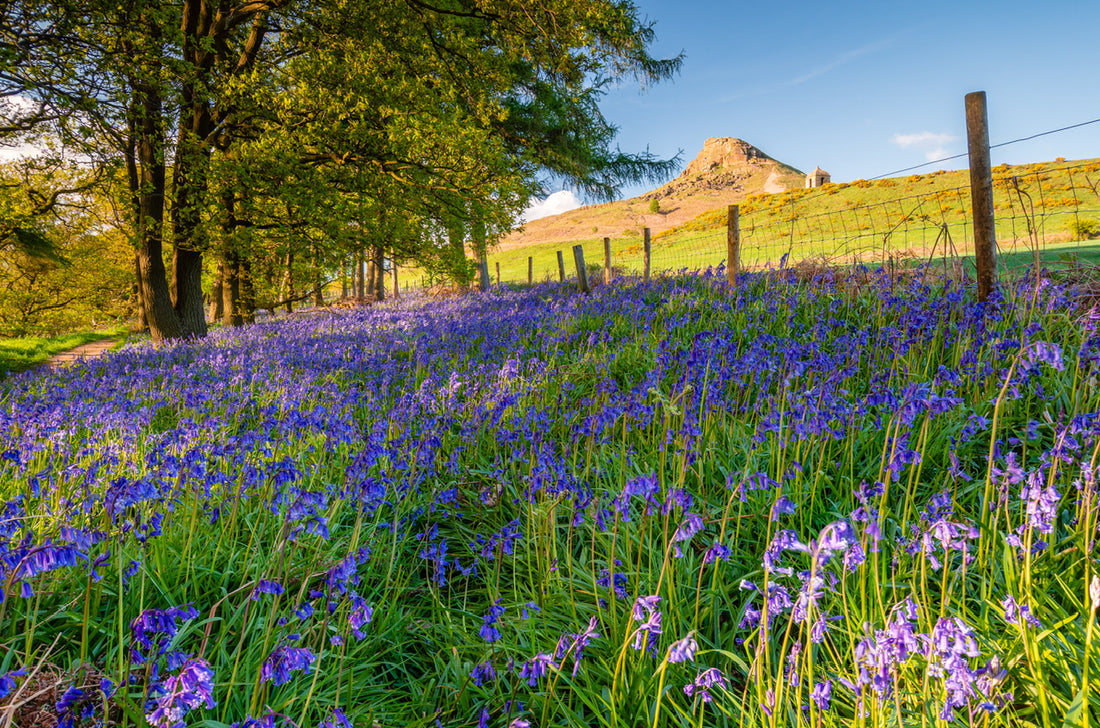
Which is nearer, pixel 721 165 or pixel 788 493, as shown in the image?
pixel 788 493

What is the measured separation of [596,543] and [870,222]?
31637 millimetres

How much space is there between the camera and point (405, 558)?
124 inches

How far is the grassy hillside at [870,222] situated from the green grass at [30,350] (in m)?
15.0

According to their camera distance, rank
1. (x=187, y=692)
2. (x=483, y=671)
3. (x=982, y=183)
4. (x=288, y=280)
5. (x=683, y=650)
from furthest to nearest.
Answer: (x=288, y=280) < (x=982, y=183) < (x=483, y=671) < (x=683, y=650) < (x=187, y=692)

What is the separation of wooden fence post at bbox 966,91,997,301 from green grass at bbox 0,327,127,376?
13.0 metres

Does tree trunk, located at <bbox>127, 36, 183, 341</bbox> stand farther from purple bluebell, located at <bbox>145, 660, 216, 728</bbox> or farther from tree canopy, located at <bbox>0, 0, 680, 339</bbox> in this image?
purple bluebell, located at <bbox>145, 660, 216, 728</bbox>

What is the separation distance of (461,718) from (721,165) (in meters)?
164

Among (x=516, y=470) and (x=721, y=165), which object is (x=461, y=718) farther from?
(x=721, y=165)

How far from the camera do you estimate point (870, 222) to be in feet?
94.1

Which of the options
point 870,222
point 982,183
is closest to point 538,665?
point 982,183

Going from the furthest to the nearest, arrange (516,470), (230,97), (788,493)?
(230,97) → (516,470) → (788,493)

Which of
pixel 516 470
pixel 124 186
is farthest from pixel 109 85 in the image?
pixel 516 470

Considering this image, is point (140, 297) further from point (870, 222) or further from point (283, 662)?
point (870, 222)

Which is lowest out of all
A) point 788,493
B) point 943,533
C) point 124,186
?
point 788,493
